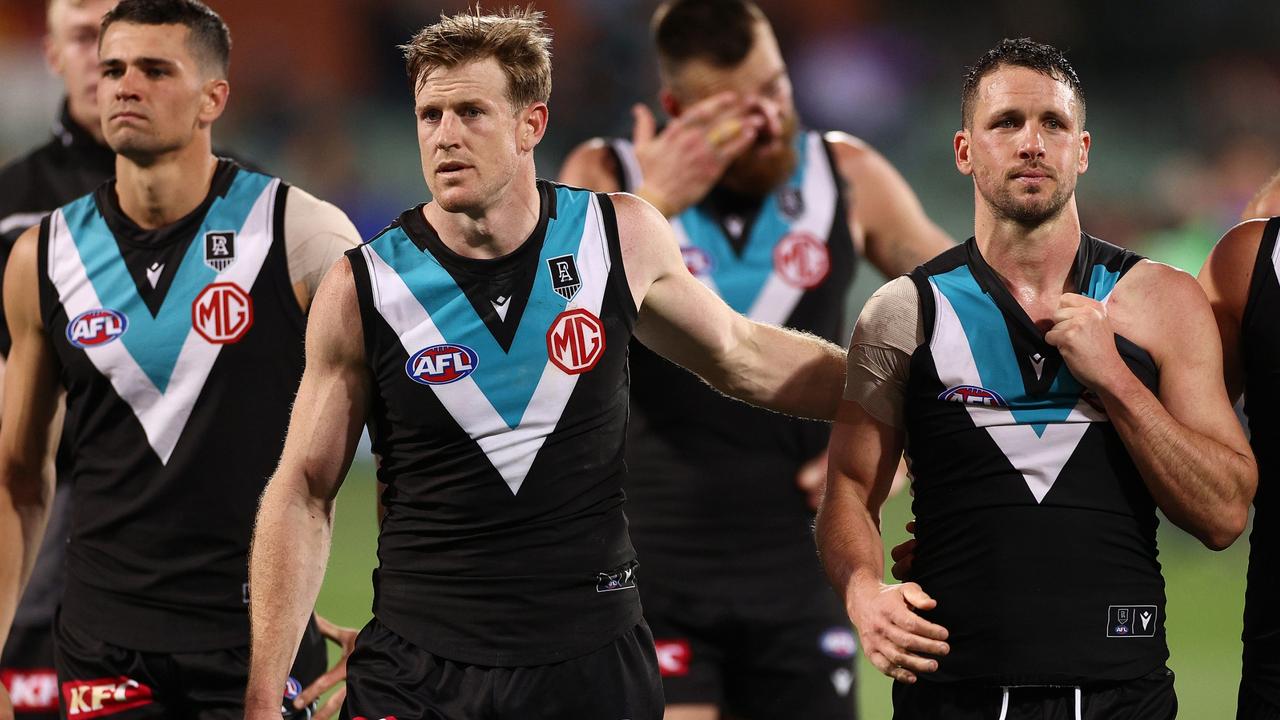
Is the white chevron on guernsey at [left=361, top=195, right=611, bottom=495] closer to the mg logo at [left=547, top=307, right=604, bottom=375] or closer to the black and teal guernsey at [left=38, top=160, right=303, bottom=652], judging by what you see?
the mg logo at [left=547, top=307, right=604, bottom=375]

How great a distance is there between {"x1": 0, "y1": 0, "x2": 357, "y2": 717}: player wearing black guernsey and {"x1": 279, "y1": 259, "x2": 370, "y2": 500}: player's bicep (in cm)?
80

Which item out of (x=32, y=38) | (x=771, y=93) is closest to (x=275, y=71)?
(x=32, y=38)

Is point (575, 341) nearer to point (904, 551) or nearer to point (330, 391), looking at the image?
point (330, 391)

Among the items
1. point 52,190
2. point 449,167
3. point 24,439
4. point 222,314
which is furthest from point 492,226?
point 52,190

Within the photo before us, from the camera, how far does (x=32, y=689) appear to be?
18.9ft

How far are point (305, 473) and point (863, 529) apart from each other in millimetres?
1402

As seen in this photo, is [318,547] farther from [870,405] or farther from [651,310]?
[870,405]

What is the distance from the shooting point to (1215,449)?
3801mm

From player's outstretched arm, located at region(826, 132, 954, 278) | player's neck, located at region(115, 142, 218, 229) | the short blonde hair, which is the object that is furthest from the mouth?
player's outstretched arm, located at region(826, 132, 954, 278)

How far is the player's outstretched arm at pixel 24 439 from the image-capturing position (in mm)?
4746

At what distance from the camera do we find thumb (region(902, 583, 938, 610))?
12.3 ft

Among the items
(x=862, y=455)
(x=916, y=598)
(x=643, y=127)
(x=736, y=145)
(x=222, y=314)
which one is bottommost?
(x=916, y=598)

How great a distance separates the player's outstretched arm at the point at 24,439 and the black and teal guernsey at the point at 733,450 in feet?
6.58

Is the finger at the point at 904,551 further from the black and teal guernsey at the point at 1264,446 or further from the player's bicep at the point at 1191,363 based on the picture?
the black and teal guernsey at the point at 1264,446
